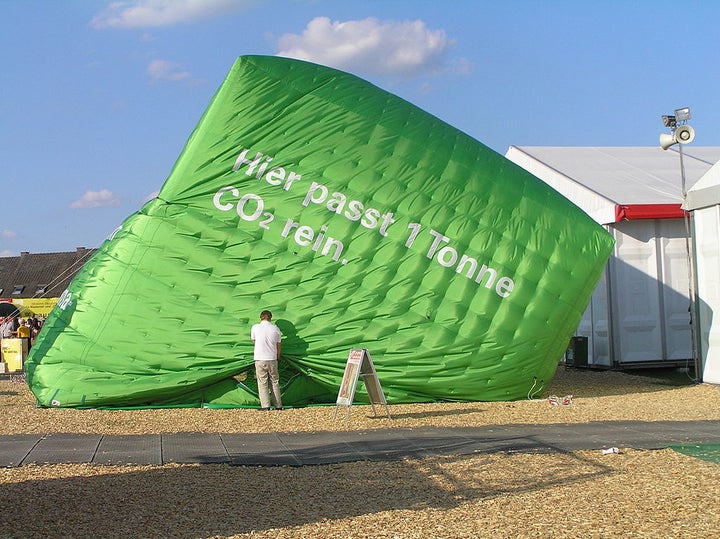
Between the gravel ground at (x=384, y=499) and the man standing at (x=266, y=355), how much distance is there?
3584mm

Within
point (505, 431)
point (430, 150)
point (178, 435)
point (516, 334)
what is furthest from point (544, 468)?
point (430, 150)

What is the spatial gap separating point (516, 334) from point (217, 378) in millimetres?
4002

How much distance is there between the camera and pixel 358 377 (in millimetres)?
10203

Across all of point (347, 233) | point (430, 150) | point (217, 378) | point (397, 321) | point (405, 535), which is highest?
point (430, 150)

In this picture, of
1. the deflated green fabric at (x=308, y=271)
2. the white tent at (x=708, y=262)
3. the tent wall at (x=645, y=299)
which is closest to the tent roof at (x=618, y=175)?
the tent wall at (x=645, y=299)

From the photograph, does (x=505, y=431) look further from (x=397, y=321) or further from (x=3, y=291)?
(x=3, y=291)

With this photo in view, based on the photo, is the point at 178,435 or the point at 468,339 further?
the point at 468,339

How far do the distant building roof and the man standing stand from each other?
5328 cm

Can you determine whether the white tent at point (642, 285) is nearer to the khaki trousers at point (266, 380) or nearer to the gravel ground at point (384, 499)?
the khaki trousers at point (266, 380)

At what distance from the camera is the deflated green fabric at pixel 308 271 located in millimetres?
11188

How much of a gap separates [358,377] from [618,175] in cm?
1062

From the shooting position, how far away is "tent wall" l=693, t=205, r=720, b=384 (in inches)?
548

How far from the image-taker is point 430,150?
12.0 m

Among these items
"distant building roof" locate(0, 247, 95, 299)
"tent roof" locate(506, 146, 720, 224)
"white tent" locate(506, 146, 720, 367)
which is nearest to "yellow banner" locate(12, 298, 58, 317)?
"tent roof" locate(506, 146, 720, 224)
